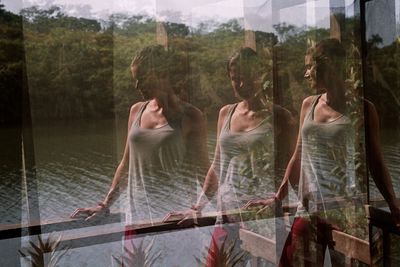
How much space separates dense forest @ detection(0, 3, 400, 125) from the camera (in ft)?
6.77

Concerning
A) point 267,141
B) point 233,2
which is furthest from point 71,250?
point 233,2

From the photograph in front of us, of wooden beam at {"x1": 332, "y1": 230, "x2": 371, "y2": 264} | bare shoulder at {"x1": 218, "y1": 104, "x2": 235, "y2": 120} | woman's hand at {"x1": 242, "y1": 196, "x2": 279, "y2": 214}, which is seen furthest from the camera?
wooden beam at {"x1": 332, "y1": 230, "x2": 371, "y2": 264}

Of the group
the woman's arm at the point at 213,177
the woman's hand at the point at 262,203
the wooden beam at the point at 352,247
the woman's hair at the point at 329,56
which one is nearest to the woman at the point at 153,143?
the woman's arm at the point at 213,177

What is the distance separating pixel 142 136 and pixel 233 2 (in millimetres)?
614

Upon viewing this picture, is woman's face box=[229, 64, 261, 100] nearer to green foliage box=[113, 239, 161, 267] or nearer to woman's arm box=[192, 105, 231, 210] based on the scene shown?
woman's arm box=[192, 105, 231, 210]

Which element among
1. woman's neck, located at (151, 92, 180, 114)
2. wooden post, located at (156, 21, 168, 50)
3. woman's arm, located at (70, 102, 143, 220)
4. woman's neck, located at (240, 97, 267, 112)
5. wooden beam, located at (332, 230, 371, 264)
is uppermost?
wooden post, located at (156, 21, 168, 50)

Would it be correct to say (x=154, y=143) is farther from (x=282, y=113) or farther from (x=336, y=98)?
(x=336, y=98)

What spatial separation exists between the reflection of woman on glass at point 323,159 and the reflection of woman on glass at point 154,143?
533 mm

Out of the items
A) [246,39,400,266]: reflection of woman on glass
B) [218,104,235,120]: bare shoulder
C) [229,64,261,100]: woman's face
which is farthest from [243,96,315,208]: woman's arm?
[218,104,235,120]: bare shoulder

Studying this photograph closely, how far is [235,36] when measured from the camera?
2441mm

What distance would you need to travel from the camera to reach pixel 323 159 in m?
2.73

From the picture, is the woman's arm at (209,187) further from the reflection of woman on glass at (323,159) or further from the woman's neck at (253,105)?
the reflection of woman on glass at (323,159)
